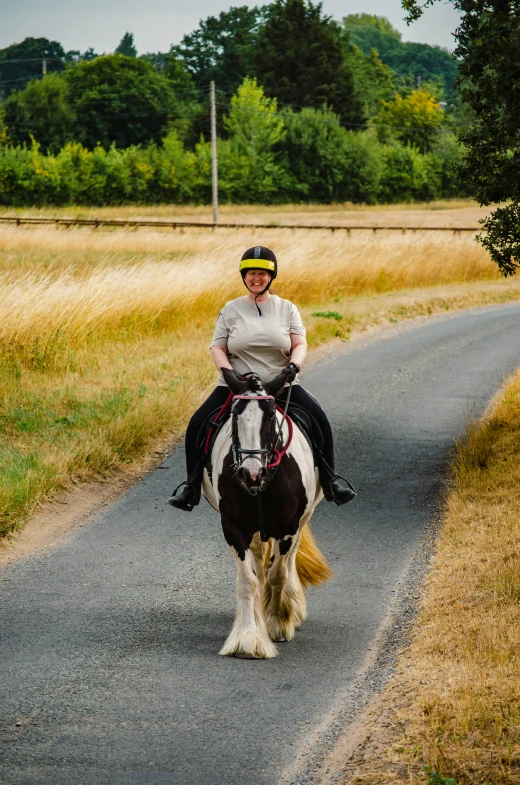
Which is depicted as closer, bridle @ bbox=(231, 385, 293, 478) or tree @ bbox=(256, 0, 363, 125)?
bridle @ bbox=(231, 385, 293, 478)

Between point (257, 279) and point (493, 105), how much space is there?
5430mm

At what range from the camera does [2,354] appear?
14477mm

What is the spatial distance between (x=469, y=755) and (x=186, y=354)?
39.6 feet

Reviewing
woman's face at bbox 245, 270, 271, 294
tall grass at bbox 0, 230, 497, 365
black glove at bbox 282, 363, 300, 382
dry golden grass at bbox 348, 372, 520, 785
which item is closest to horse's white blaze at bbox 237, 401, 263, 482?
black glove at bbox 282, 363, 300, 382

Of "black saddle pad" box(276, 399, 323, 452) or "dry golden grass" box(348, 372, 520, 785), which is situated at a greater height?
"black saddle pad" box(276, 399, 323, 452)

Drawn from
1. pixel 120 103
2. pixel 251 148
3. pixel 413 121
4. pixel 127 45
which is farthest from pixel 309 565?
pixel 127 45

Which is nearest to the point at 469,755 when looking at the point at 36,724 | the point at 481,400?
the point at 36,724

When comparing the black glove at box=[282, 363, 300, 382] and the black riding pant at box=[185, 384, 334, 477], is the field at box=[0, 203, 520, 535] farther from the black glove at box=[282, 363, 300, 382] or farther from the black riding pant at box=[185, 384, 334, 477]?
the black glove at box=[282, 363, 300, 382]

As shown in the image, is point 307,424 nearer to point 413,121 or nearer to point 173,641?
point 173,641

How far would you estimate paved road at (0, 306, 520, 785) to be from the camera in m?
4.84

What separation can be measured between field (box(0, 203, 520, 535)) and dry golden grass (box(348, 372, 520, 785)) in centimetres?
403

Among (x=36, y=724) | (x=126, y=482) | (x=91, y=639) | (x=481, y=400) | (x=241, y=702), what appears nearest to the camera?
(x=36, y=724)

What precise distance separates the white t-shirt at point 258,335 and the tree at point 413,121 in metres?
94.8

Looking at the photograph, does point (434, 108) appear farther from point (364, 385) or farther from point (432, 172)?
point (364, 385)
